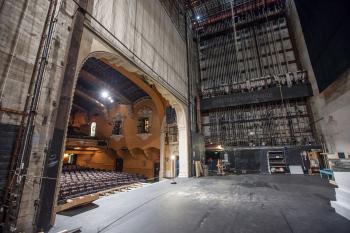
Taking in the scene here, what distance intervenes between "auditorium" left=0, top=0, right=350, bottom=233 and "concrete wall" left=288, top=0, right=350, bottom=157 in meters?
0.12

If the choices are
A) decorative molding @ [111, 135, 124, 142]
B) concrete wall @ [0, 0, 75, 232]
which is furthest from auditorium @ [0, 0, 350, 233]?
decorative molding @ [111, 135, 124, 142]

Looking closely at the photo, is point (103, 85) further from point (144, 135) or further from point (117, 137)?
point (117, 137)

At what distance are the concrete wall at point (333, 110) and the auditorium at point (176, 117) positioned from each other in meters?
0.12

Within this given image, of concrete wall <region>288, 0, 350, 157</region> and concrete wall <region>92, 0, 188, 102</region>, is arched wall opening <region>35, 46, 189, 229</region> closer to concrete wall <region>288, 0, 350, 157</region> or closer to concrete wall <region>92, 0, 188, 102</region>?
concrete wall <region>92, 0, 188, 102</region>

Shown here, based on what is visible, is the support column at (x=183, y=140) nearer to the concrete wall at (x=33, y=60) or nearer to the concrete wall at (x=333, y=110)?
the concrete wall at (x=33, y=60)

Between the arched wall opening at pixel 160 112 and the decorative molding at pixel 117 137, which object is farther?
the decorative molding at pixel 117 137

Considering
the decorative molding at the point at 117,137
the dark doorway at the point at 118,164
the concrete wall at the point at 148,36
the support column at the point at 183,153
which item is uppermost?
the concrete wall at the point at 148,36

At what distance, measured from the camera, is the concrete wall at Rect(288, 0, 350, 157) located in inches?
347

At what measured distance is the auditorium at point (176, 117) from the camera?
9.80 ft

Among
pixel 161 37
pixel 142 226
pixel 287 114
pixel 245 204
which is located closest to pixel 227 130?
pixel 287 114

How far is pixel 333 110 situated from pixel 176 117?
34.2 feet

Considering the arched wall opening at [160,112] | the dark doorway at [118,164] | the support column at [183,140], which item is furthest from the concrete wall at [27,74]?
the dark doorway at [118,164]

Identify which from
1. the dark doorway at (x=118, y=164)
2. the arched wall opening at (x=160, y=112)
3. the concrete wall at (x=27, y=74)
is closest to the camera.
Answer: the concrete wall at (x=27, y=74)

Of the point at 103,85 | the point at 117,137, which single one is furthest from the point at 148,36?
the point at 117,137
